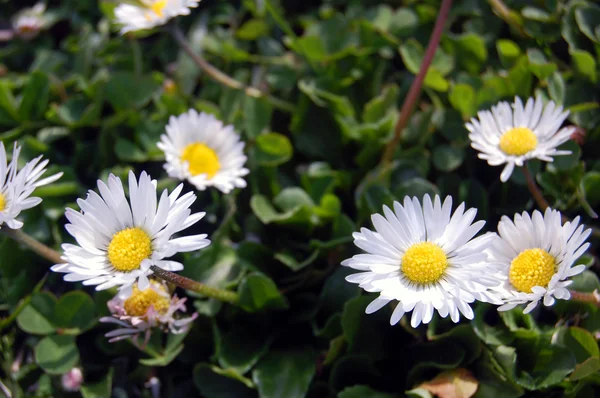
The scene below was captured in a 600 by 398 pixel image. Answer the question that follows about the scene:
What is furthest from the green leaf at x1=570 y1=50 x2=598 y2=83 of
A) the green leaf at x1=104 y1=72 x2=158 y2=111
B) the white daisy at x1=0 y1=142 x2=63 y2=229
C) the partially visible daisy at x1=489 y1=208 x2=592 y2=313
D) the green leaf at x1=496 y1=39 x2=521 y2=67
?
the white daisy at x1=0 y1=142 x2=63 y2=229

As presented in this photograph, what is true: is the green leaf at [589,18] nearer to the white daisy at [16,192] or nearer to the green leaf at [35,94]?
the white daisy at [16,192]

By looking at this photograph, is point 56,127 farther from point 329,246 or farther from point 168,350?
point 329,246

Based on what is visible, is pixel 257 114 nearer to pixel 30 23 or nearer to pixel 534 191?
pixel 534 191

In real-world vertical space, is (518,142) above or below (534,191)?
above

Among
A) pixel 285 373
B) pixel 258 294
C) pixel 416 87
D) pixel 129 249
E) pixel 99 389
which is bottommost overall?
pixel 99 389

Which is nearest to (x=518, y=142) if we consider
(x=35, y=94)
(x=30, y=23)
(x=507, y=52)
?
(x=507, y=52)

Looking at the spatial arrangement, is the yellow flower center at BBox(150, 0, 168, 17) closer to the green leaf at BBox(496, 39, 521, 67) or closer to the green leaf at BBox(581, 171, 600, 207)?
the green leaf at BBox(496, 39, 521, 67)
